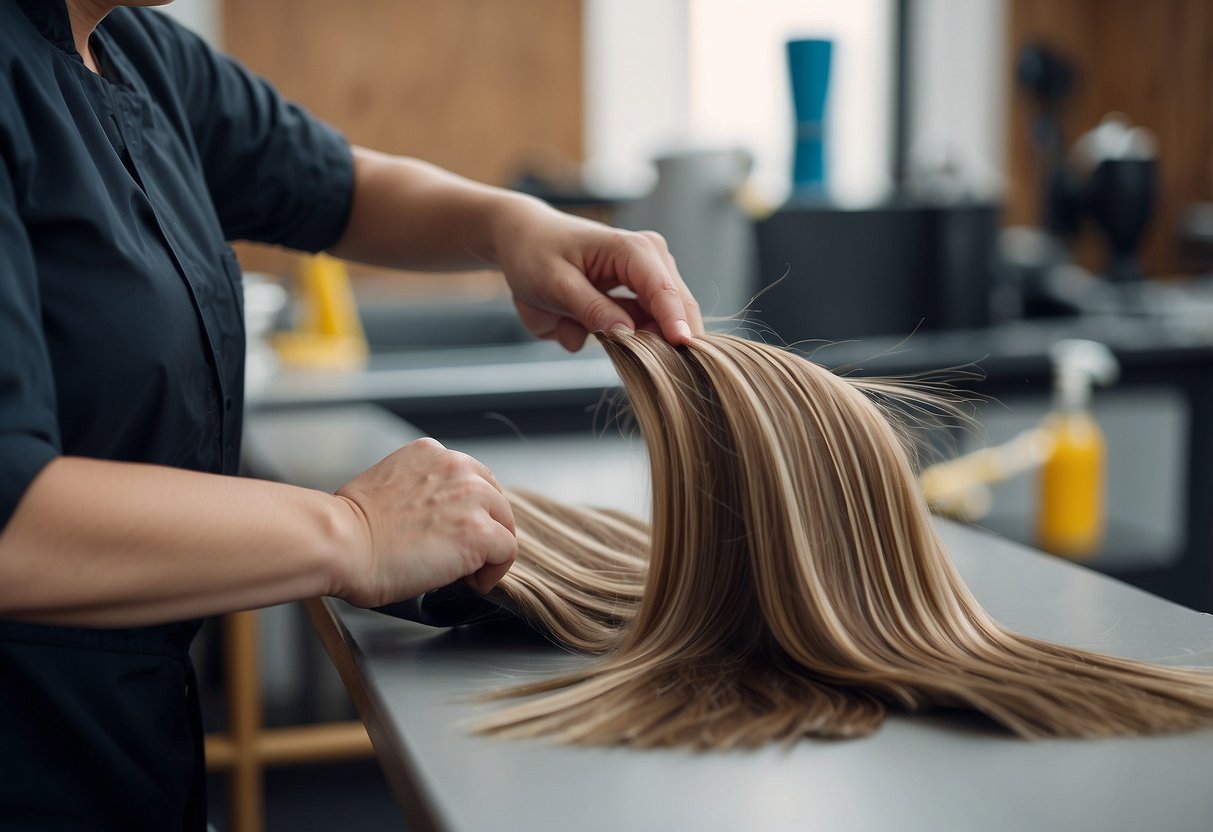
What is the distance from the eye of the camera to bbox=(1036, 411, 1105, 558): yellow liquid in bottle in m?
2.21

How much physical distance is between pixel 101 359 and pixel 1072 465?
182 cm

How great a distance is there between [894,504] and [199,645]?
2.12 metres

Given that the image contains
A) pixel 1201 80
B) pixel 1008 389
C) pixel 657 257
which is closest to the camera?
pixel 657 257

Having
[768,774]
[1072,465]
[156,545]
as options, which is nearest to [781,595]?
[768,774]

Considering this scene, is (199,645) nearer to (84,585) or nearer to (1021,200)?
(84,585)

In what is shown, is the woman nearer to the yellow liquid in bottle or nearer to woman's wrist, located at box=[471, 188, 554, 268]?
woman's wrist, located at box=[471, 188, 554, 268]

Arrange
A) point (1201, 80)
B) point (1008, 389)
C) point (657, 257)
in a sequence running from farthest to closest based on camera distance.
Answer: point (1201, 80)
point (1008, 389)
point (657, 257)

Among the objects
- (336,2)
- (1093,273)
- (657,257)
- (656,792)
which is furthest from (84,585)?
(1093,273)

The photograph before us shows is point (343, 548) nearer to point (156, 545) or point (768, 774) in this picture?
point (156, 545)

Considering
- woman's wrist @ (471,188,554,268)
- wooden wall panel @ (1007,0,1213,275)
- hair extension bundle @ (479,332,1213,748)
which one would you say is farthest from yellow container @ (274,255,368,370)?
wooden wall panel @ (1007,0,1213,275)

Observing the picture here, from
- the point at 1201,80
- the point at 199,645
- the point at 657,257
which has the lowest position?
the point at 199,645

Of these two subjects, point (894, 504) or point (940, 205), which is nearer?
point (894, 504)

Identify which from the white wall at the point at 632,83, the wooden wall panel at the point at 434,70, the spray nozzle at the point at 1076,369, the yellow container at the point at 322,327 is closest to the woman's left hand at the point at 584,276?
the yellow container at the point at 322,327

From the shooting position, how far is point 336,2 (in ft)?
13.7
